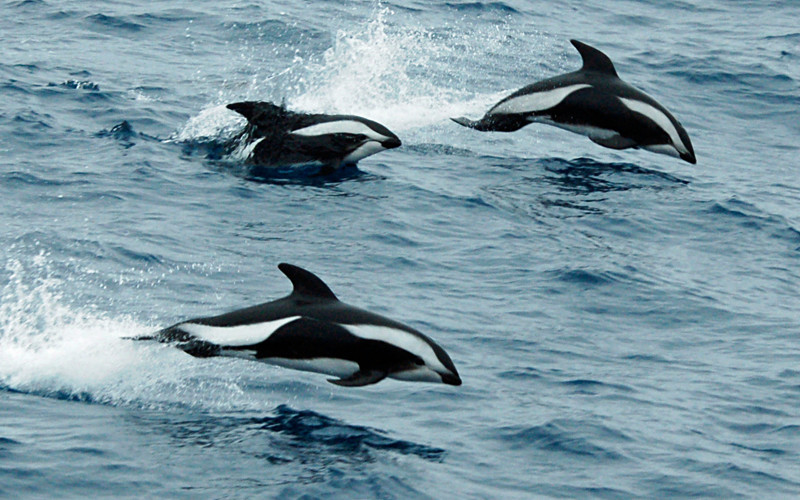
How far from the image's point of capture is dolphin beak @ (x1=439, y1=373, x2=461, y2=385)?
395 inches

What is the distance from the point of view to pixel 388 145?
1588cm

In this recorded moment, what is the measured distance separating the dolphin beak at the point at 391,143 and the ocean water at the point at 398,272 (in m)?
0.27

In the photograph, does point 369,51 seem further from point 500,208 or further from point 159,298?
point 159,298

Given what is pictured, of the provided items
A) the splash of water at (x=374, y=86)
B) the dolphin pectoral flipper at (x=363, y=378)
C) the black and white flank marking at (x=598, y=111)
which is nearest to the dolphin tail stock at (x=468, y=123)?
the black and white flank marking at (x=598, y=111)

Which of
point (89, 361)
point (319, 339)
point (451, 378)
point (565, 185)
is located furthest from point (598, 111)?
point (89, 361)

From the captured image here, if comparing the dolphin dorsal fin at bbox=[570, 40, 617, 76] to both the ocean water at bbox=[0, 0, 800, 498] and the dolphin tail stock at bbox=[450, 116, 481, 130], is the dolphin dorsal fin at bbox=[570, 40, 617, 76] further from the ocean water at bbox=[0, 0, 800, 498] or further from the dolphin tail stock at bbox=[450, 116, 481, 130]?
the dolphin tail stock at bbox=[450, 116, 481, 130]

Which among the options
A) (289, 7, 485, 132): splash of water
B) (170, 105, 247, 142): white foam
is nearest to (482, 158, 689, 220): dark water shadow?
(289, 7, 485, 132): splash of water

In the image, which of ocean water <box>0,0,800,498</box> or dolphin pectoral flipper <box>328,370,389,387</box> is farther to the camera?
dolphin pectoral flipper <box>328,370,389,387</box>

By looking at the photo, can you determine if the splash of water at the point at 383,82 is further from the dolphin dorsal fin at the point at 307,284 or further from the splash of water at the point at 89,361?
the dolphin dorsal fin at the point at 307,284

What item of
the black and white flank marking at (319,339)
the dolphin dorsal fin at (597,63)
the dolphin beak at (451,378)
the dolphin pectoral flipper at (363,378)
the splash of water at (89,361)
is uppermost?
the dolphin dorsal fin at (597,63)

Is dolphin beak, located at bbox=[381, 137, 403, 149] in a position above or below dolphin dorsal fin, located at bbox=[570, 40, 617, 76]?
below

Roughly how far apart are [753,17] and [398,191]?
14.1 metres

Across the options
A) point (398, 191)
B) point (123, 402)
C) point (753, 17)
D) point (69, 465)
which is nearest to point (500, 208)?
point (398, 191)

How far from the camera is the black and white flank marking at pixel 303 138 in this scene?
15500 mm
